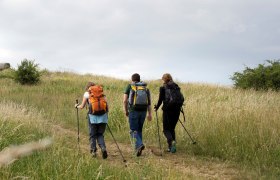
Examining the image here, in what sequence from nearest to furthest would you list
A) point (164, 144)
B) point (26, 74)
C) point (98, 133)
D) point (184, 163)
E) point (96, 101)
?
1. point (96, 101)
2. point (184, 163)
3. point (98, 133)
4. point (164, 144)
5. point (26, 74)

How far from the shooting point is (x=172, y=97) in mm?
9383

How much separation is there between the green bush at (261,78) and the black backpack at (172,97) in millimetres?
14236

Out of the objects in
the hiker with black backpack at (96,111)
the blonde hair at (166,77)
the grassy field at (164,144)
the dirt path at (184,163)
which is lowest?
the dirt path at (184,163)

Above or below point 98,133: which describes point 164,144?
below

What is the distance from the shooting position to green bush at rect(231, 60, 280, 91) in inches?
899

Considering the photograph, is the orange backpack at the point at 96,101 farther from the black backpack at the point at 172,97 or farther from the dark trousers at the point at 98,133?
the black backpack at the point at 172,97

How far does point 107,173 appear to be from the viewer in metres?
5.77

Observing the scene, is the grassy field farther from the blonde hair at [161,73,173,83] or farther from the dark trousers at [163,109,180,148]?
the blonde hair at [161,73,173,83]

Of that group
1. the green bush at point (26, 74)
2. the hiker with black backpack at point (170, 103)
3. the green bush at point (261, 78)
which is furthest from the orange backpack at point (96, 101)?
the green bush at point (26, 74)

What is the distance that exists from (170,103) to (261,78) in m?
15.8

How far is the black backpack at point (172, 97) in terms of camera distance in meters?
9.37

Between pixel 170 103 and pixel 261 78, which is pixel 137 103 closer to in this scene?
pixel 170 103

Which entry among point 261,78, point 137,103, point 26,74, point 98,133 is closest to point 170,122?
point 137,103

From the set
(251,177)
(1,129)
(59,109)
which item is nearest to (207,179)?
(251,177)
